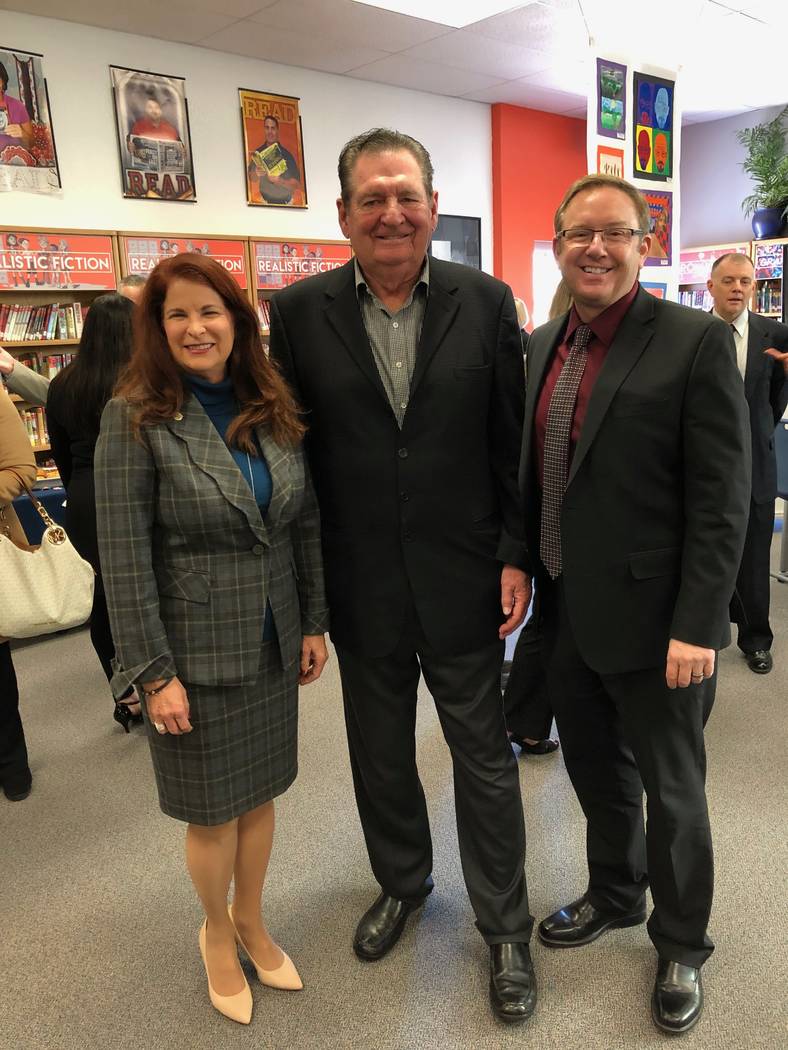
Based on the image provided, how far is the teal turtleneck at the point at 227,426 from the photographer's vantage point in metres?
1.51

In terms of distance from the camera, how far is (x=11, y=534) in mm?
2535

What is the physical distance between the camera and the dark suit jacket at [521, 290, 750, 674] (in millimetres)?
1388

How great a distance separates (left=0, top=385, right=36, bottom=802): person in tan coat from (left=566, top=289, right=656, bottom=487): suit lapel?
1795 millimetres

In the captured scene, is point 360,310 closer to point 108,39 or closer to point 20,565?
point 20,565

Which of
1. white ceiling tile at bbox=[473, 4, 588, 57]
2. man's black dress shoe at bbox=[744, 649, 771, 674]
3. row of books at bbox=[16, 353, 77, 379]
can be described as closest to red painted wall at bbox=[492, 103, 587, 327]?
white ceiling tile at bbox=[473, 4, 588, 57]

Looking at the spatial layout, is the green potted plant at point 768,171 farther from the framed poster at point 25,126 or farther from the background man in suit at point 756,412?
the framed poster at point 25,126

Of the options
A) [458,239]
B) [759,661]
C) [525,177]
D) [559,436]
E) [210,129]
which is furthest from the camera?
[525,177]

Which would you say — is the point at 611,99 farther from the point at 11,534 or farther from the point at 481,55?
the point at 11,534

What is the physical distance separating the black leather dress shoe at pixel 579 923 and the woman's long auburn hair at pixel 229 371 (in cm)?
128

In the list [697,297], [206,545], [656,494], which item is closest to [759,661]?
[656,494]

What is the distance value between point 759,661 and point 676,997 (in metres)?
2.03

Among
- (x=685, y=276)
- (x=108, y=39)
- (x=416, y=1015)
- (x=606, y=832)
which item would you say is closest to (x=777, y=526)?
(x=685, y=276)

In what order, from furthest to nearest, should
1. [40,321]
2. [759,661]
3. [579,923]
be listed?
[40,321]
[759,661]
[579,923]

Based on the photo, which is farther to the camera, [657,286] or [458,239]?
[458,239]
